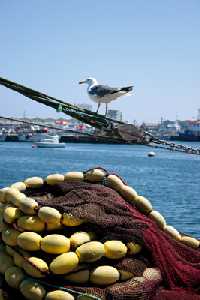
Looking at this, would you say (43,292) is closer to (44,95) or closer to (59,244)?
(59,244)

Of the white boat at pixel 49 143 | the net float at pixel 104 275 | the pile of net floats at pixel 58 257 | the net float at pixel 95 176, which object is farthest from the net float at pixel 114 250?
the white boat at pixel 49 143

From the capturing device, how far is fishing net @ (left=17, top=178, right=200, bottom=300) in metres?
5.84

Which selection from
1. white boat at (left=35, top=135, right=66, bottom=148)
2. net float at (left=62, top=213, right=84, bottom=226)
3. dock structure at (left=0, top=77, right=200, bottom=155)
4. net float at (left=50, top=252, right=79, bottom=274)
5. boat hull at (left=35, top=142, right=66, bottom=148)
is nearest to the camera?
net float at (left=50, top=252, right=79, bottom=274)

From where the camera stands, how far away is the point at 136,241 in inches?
244

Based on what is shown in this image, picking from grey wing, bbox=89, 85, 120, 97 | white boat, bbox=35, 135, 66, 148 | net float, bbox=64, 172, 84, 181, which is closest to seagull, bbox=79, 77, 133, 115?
grey wing, bbox=89, 85, 120, 97

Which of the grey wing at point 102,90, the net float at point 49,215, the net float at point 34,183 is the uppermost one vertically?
the grey wing at point 102,90

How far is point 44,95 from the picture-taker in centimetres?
666

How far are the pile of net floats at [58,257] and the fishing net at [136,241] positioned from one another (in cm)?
2

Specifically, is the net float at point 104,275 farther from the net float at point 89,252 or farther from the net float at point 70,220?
the net float at point 70,220

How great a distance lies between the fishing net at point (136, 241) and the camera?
5.84 m

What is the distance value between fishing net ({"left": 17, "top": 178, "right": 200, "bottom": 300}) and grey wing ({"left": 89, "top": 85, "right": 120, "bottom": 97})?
315 centimetres

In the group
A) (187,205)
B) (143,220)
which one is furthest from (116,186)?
(187,205)

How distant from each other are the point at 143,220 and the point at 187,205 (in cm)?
2123

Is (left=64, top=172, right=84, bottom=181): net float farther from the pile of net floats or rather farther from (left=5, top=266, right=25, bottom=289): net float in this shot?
(left=5, top=266, right=25, bottom=289): net float
